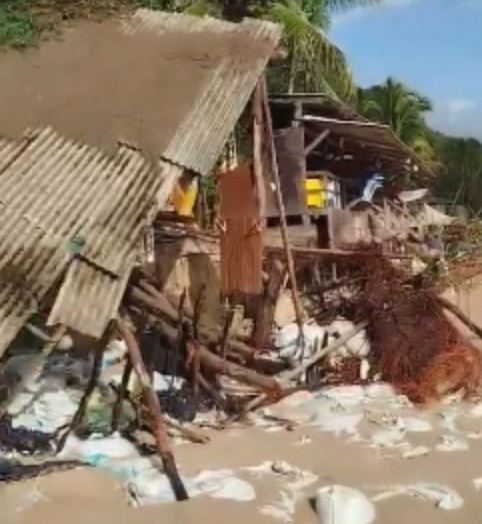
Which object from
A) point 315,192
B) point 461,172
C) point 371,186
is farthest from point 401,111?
point 315,192

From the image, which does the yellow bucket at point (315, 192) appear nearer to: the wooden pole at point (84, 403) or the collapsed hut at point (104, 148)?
the collapsed hut at point (104, 148)

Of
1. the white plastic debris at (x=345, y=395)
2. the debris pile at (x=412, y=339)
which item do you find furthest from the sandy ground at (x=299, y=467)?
the debris pile at (x=412, y=339)

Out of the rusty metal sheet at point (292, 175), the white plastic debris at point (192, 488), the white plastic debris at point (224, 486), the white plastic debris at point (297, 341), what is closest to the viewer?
the white plastic debris at point (192, 488)

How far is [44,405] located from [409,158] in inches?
557

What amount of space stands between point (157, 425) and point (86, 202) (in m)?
2.08

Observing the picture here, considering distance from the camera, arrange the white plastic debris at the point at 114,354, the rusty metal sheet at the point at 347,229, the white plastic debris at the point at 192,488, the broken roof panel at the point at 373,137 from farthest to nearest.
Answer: the broken roof panel at the point at 373,137 < the rusty metal sheet at the point at 347,229 < the white plastic debris at the point at 114,354 < the white plastic debris at the point at 192,488

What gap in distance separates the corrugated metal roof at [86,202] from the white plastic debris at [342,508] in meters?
2.27

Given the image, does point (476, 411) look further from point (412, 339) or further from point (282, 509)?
point (282, 509)

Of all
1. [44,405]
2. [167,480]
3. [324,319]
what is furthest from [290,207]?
[167,480]

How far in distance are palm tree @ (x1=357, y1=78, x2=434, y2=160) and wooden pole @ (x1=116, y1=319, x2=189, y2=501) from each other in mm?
27374

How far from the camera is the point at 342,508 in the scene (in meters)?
7.73

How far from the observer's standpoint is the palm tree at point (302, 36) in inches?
782

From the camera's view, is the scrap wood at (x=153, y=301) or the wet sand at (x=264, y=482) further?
the scrap wood at (x=153, y=301)

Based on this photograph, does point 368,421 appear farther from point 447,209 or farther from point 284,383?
point 447,209
